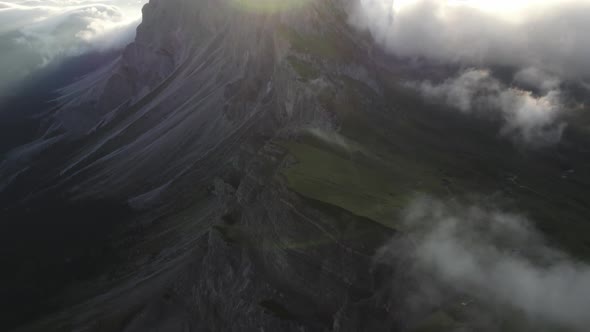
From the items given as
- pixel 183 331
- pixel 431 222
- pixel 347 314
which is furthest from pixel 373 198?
pixel 183 331

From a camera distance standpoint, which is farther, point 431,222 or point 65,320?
point 65,320

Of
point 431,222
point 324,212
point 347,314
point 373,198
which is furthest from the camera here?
point 373,198

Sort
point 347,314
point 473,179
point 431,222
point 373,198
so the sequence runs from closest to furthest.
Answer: point 347,314, point 431,222, point 373,198, point 473,179

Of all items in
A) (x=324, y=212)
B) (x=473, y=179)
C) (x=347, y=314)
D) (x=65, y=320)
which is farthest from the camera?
(x=473, y=179)

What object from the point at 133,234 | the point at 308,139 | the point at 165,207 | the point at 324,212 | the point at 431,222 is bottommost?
the point at 133,234

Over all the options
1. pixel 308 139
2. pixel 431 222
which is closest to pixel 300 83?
pixel 308 139

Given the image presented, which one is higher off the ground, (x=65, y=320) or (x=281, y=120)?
(x=281, y=120)

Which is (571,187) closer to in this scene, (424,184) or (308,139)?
(424,184)

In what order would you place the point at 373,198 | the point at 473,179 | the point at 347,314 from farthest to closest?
the point at 473,179 → the point at 373,198 → the point at 347,314

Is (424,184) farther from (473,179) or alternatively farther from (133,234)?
(133,234)

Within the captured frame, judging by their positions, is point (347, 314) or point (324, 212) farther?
point (324, 212)
